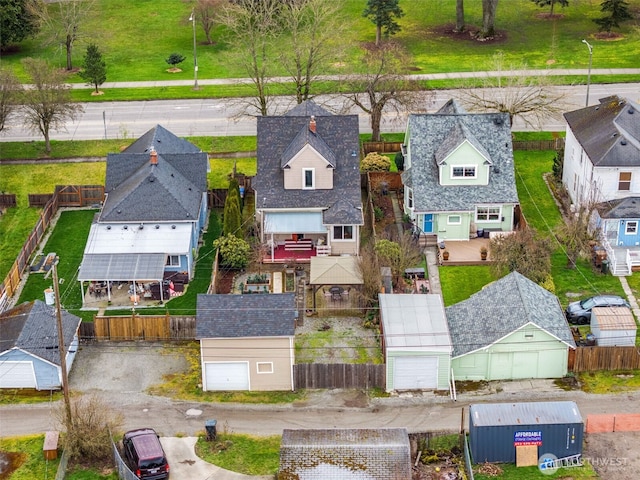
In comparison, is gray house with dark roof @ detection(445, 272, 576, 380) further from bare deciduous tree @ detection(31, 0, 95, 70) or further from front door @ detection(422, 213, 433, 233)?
bare deciduous tree @ detection(31, 0, 95, 70)

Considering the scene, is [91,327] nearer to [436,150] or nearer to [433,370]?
[433,370]

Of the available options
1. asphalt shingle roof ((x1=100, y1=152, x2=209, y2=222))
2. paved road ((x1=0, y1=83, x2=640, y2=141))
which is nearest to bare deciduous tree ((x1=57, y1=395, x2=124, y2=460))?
asphalt shingle roof ((x1=100, y1=152, x2=209, y2=222))

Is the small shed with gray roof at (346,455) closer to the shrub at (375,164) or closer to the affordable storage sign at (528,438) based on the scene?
the affordable storage sign at (528,438)

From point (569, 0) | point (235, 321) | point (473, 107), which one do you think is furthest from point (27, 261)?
point (569, 0)

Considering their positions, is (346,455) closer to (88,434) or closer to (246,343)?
(246,343)

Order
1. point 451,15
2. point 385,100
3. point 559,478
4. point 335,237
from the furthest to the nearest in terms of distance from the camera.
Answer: point 451,15, point 385,100, point 335,237, point 559,478

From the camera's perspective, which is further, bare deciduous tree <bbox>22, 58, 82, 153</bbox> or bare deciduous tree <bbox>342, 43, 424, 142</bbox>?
bare deciduous tree <bbox>342, 43, 424, 142</bbox>

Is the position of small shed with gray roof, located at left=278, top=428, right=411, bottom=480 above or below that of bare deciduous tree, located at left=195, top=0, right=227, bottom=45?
below
